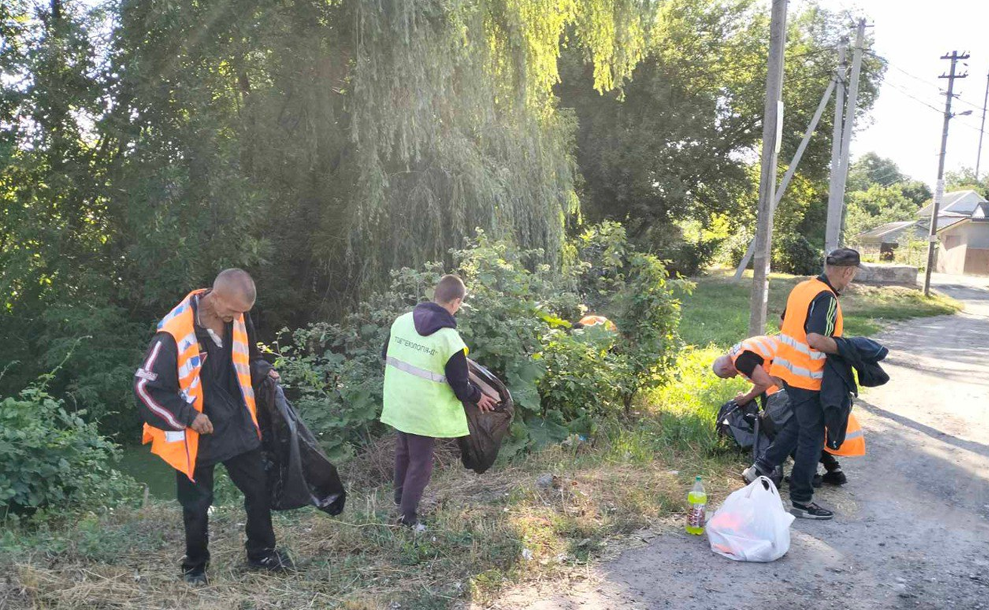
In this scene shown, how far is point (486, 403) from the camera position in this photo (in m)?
4.80

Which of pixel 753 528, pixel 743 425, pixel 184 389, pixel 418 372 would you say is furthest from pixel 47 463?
pixel 743 425

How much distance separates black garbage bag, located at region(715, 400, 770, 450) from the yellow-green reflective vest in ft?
8.36

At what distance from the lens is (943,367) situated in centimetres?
1157

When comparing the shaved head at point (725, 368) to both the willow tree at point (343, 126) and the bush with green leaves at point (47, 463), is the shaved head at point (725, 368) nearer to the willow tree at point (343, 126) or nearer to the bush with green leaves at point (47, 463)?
the bush with green leaves at point (47, 463)

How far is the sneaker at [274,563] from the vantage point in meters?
4.13

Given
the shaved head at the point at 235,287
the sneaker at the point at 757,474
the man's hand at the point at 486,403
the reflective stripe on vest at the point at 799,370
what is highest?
the shaved head at the point at 235,287

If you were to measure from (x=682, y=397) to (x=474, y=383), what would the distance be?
13.2 feet

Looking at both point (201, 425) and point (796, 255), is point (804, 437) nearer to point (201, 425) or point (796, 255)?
point (201, 425)

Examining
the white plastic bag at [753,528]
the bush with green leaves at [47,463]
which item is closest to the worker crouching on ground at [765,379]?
the white plastic bag at [753,528]

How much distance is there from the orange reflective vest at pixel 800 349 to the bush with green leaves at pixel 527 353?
6.72ft

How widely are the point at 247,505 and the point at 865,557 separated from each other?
3.65 metres

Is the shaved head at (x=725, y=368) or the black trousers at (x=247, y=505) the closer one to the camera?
the black trousers at (x=247, y=505)

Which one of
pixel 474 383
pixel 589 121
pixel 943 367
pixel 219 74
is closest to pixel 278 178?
pixel 219 74

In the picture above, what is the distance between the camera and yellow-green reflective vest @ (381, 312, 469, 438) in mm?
4562
